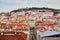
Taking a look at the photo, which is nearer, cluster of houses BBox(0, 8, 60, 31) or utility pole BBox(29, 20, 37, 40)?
utility pole BBox(29, 20, 37, 40)

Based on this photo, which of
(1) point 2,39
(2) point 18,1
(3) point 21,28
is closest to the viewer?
(1) point 2,39

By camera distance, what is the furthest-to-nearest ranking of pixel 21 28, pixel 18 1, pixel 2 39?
pixel 18 1 < pixel 21 28 < pixel 2 39

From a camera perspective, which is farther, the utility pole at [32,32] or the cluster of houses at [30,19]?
the cluster of houses at [30,19]

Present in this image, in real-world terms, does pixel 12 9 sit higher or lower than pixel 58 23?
higher

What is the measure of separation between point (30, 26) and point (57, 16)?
428 mm

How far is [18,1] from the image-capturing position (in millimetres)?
1922

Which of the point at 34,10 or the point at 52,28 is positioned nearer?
the point at 52,28

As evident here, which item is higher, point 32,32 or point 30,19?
point 30,19

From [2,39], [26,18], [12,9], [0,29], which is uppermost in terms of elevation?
[12,9]

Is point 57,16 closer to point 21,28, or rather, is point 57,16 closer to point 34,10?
point 34,10

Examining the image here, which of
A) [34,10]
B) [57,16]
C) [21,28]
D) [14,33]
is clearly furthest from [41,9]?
[14,33]

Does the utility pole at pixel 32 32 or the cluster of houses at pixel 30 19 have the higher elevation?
the cluster of houses at pixel 30 19

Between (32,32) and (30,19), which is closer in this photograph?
(32,32)

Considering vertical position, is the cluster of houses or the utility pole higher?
the cluster of houses
